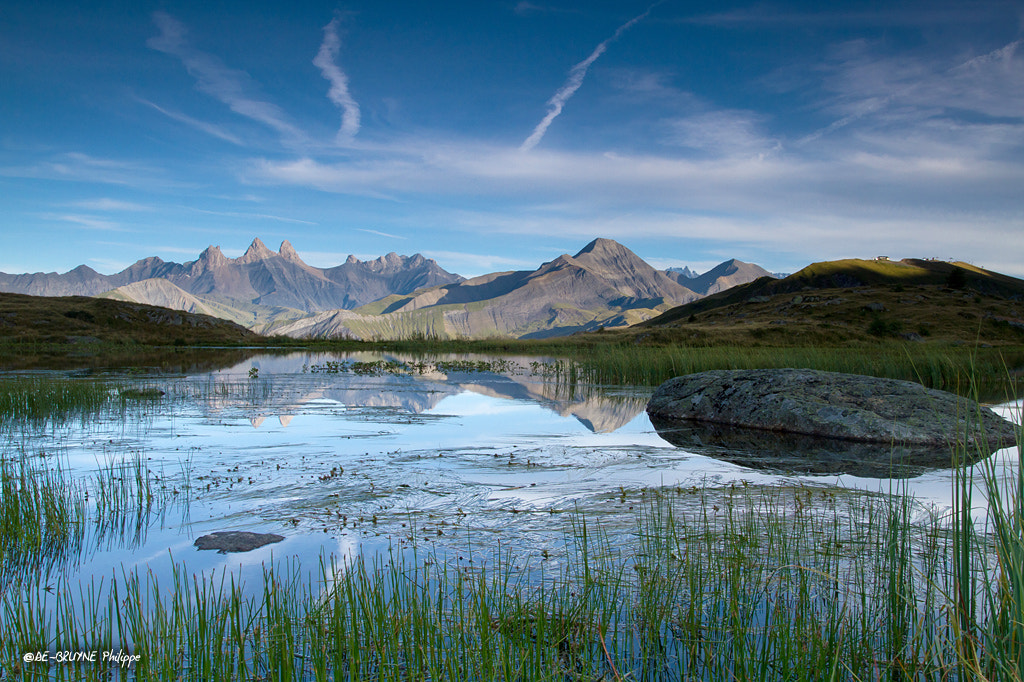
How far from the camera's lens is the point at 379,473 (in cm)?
866

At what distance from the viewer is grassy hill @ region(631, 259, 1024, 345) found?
71.6m

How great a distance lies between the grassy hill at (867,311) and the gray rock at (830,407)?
46854 mm

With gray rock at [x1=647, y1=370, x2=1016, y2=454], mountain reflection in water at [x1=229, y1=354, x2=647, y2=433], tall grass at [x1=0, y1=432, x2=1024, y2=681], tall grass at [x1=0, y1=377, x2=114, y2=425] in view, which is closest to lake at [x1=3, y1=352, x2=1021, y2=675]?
mountain reflection in water at [x1=229, y1=354, x2=647, y2=433]

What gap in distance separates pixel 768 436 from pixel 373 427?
8.52m

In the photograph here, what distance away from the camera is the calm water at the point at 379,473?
19.3 feet

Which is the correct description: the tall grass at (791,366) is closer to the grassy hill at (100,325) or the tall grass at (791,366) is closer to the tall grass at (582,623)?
the tall grass at (582,623)

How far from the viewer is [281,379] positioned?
2589cm

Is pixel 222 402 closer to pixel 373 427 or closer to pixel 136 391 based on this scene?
pixel 136 391

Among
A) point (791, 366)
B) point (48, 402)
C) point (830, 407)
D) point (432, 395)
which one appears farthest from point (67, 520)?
point (791, 366)

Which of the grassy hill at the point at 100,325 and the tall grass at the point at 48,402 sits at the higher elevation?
the grassy hill at the point at 100,325

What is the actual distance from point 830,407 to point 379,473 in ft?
31.1

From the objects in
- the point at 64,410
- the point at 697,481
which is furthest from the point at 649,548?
the point at 64,410

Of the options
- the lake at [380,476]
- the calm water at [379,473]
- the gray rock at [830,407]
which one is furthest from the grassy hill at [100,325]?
the gray rock at [830,407]

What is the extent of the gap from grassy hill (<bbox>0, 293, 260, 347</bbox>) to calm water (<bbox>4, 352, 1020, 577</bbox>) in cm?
5594
